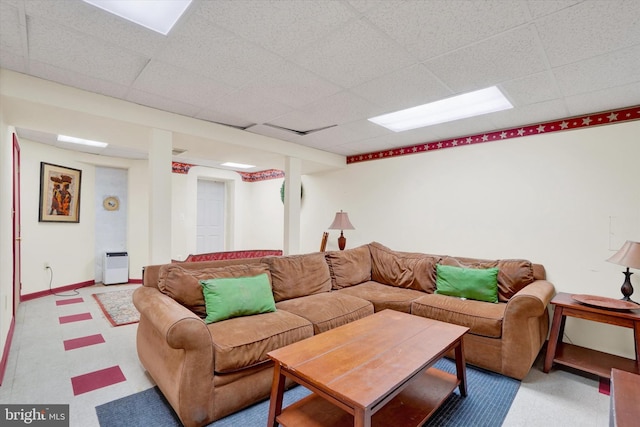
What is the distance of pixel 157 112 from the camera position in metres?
A: 2.91

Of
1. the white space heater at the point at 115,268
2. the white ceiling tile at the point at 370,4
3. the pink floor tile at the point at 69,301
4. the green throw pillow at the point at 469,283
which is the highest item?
the white ceiling tile at the point at 370,4

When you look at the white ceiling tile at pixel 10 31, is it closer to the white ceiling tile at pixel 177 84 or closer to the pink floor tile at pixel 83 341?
the white ceiling tile at pixel 177 84

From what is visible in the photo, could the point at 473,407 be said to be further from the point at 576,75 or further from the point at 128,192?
the point at 128,192

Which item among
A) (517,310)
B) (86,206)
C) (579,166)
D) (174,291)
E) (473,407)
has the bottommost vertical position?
(473,407)

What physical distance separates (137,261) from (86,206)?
Answer: 125 cm

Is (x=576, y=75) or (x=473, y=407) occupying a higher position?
(x=576, y=75)

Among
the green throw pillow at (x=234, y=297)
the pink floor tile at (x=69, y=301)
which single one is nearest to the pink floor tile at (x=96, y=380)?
the green throw pillow at (x=234, y=297)

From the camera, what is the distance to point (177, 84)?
235cm

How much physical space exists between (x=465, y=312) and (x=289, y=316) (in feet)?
5.05

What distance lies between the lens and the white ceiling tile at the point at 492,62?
1733mm

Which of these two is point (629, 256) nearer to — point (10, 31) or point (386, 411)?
point (386, 411)

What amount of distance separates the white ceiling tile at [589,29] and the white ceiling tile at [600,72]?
102 millimetres

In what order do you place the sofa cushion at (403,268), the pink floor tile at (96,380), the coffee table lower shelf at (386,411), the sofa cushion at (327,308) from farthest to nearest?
the sofa cushion at (403,268)
the sofa cushion at (327,308)
the pink floor tile at (96,380)
the coffee table lower shelf at (386,411)

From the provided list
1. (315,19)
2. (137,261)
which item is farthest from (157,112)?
(137,261)
